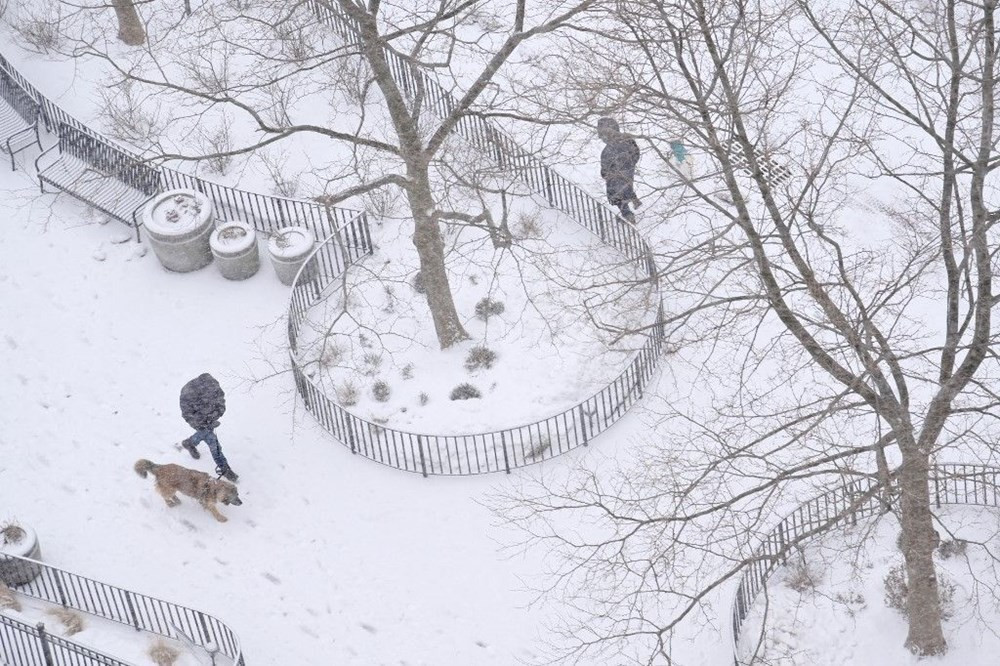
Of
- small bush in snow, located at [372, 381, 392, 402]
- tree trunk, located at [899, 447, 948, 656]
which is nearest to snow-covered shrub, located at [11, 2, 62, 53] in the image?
small bush in snow, located at [372, 381, 392, 402]

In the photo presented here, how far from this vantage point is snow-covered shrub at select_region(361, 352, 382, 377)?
20.7 m

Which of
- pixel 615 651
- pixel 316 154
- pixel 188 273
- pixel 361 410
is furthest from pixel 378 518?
pixel 316 154

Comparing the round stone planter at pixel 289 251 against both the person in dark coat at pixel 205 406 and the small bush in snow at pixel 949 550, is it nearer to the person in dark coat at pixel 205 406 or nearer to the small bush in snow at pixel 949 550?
the person in dark coat at pixel 205 406

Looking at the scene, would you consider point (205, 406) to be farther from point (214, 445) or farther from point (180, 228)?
point (180, 228)

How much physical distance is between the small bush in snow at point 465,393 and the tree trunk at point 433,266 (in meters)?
0.86

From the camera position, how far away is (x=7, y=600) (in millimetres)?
17703

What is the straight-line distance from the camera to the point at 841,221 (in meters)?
21.6

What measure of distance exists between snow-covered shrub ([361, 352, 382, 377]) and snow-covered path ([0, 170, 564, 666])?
1.07 m

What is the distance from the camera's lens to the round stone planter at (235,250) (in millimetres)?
21891

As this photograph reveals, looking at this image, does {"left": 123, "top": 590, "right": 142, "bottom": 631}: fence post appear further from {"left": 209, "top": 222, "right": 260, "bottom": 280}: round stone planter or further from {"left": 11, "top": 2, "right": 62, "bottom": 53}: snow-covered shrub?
{"left": 11, "top": 2, "right": 62, "bottom": 53}: snow-covered shrub

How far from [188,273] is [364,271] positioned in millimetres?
2706

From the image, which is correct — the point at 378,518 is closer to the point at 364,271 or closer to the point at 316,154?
the point at 364,271

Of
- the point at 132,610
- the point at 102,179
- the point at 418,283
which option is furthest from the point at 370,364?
the point at 102,179

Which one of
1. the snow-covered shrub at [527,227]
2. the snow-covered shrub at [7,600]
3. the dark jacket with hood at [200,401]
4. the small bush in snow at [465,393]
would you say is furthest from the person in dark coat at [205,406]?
the snow-covered shrub at [527,227]
